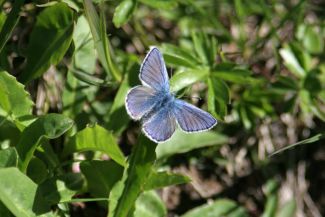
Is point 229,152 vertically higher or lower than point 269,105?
lower

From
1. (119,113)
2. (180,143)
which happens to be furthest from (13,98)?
(180,143)

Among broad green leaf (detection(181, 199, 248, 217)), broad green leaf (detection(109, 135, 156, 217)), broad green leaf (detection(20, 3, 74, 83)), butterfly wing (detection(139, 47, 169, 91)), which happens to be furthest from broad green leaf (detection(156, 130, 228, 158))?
broad green leaf (detection(20, 3, 74, 83))

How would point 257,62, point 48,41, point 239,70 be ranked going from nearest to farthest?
point 48,41, point 239,70, point 257,62

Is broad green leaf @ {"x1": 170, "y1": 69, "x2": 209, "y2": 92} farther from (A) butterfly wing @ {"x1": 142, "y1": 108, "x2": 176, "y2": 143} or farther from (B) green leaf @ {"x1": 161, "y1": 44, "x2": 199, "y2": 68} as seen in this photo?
(A) butterfly wing @ {"x1": 142, "y1": 108, "x2": 176, "y2": 143}

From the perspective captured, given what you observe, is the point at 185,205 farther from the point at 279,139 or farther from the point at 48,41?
the point at 48,41

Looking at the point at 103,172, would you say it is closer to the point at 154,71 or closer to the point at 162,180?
the point at 162,180

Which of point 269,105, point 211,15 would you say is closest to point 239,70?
point 269,105

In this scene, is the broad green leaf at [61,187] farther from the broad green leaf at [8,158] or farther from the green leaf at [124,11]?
the green leaf at [124,11]
